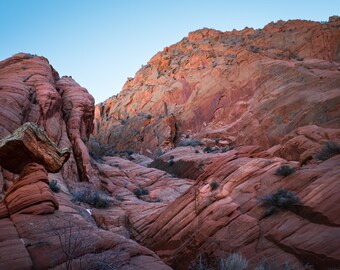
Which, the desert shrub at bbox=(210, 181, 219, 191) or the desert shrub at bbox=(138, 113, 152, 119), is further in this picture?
the desert shrub at bbox=(138, 113, 152, 119)

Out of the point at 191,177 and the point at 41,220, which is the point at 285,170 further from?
the point at 191,177

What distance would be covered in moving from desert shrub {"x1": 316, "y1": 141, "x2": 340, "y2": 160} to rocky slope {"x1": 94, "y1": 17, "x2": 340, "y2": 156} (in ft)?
36.7

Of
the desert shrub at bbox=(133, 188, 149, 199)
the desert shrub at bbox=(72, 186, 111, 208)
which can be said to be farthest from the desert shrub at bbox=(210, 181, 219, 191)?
the desert shrub at bbox=(133, 188, 149, 199)

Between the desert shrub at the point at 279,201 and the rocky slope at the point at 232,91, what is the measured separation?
45.6 feet

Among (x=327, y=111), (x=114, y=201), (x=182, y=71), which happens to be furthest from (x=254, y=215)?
(x=182, y=71)

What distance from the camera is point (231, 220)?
9469 mm

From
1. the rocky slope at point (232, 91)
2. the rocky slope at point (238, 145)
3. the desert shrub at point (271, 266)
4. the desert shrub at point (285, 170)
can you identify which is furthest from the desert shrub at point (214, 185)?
the rocky slope at point (232, 91)

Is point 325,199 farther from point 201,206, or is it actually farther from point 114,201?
point 114,201

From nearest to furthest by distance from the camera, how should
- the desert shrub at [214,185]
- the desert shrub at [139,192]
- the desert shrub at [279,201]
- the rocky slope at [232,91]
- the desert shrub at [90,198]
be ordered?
the desert shrub at [279,201] < the desert shrub at [214,185] < the desert shrub at [90,198] < the desert shrub at [139,192] < the rocky slope at [232,91]

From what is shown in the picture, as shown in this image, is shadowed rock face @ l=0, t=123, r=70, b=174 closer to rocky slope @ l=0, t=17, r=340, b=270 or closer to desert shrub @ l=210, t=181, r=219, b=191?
rocky slope @ l=0, t=17, r=340, b=270

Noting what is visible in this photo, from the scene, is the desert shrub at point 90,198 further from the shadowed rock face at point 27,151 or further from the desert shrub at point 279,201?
the desert shrub at point 279,201

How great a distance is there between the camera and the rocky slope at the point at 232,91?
2525 centimetres

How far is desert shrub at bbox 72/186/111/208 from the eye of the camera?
14555 millimetres

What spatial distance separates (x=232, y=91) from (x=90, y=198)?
25.6 meters
